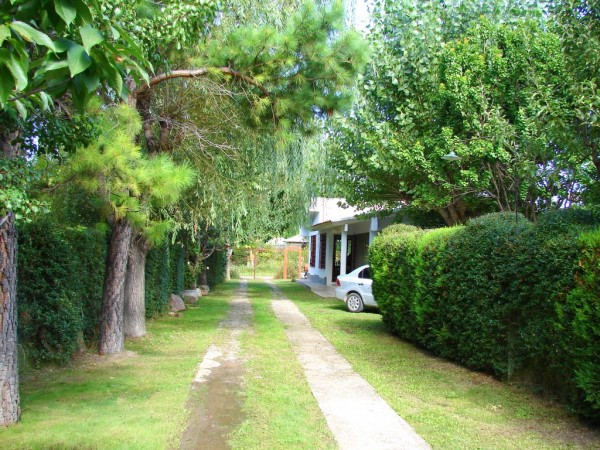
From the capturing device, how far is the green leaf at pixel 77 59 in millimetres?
2174

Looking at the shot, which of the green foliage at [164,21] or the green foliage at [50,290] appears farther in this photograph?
the green foliage at [50,290]

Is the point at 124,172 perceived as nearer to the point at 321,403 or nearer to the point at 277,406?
the point at 277,406

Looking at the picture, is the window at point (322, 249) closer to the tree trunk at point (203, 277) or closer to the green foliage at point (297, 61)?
the tree trunk at point (203, 277)

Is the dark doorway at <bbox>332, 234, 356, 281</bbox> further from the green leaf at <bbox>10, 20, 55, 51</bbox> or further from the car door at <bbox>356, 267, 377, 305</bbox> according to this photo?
the green leaf at <bbox>10, 20, 55, 51</bbox>

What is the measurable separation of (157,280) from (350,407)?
8.76 m

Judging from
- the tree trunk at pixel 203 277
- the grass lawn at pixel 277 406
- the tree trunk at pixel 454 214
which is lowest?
the grass lawn at pixel 277 406

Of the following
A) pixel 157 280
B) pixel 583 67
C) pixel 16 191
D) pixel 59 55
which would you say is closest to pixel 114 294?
pixel 16 191

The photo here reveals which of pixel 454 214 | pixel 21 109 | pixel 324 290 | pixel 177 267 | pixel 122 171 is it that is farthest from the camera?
pixel 324 290


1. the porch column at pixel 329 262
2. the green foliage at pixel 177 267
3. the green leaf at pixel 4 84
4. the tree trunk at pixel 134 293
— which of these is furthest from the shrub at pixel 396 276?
the porch column at pixel 329 262

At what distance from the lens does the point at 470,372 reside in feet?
25.2

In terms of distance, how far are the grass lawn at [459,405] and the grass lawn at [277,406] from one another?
3.12 feet

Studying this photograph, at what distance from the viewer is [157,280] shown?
1364cm

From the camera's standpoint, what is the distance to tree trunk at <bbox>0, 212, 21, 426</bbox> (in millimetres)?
5102

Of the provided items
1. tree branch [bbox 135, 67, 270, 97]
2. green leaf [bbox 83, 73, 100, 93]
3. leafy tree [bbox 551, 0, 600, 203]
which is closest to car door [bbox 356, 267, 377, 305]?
tree branch [bbox 135, 67, 270, 97]
